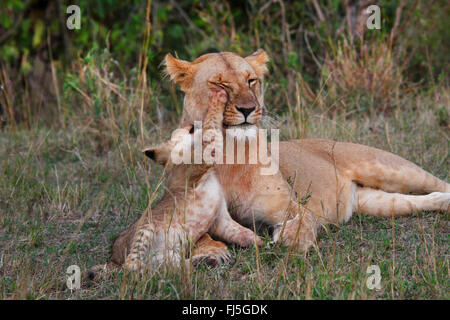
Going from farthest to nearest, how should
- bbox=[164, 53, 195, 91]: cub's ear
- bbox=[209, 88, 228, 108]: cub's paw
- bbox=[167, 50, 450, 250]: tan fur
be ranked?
1. bbox=[164, 53, 195, 91]: cub's ear
2. bbox=[167, 50, 450, 250]: tan fur
3. bbox=[209, 88, 228, 108]: cub's paw

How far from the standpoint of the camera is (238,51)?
6395 millimetres

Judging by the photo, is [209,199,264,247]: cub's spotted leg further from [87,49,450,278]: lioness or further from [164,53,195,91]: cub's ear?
[164,53,195,91]: cub's ear

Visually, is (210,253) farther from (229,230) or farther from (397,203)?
(397,203)

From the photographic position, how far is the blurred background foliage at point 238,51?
18.3ft

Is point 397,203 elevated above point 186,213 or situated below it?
below

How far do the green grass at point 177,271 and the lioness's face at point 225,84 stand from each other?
1.75ft

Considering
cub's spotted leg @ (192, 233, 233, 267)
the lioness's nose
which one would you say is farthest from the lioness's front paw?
the lioness's nose

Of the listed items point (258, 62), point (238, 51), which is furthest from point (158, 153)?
point (238, 51)

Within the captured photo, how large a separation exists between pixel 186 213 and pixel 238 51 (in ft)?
12.3

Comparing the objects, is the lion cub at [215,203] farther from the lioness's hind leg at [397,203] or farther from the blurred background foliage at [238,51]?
the blurred background foliage at [238,51]

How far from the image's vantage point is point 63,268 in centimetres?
299

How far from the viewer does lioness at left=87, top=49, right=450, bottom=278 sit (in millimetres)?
3002

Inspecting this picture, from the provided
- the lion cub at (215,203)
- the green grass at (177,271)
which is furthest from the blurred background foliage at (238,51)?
the lion cub at (215,203)
